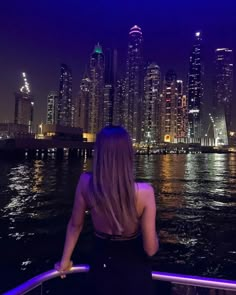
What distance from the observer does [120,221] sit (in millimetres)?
2270

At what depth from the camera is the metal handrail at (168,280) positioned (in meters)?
2.38

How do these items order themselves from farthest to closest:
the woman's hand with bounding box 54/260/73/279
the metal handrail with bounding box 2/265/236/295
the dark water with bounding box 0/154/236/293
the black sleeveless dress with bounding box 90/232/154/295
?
the dark water with bounding box 0/154/236/293 → the woman's hand with bounding box 54/260/73/279 → the metal handrail with bounding box 2/265/236/295 → the black sleeveless dress with bounding box 90/232/154/295

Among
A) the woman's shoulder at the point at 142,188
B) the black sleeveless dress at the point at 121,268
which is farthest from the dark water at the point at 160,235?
the woman's shoulder at the point at 142,188

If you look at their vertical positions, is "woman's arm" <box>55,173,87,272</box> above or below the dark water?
above

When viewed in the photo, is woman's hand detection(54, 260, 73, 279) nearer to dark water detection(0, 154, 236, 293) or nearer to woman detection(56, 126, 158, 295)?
woman detection(56, 126, 158, 295)

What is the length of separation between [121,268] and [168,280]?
52 cm

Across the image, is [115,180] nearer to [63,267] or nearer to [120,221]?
[120,221]

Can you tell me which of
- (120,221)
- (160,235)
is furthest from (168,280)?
(160,235)

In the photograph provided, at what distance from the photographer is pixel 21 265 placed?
11000 millimetres

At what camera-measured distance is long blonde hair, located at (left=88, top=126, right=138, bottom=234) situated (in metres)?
2.26

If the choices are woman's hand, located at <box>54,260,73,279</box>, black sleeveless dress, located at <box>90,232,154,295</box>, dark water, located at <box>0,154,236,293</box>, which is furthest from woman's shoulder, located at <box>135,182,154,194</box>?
dark water, located at <box>0,154,236,293</box>

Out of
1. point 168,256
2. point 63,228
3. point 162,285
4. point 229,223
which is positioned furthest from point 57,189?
point 162,285

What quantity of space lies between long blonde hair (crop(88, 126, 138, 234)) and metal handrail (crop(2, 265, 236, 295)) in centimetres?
54

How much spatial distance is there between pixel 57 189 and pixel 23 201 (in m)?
7.29
